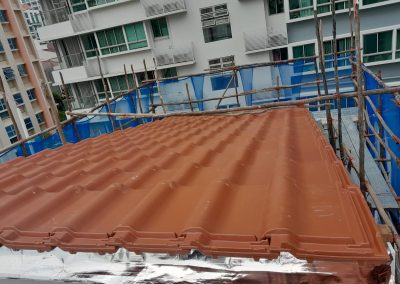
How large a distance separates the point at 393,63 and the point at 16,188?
17445 mm

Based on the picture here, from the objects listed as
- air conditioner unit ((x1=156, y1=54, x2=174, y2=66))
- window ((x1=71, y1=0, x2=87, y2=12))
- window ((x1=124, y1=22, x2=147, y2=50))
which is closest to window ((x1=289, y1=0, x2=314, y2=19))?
air conditioner unit ((x1=156, y1=54, x2=174, y2=66))

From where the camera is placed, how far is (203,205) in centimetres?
216

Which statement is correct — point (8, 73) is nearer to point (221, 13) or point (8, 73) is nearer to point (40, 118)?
point (40, 118)

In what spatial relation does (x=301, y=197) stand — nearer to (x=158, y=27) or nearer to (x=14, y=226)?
(x=14, y=226)

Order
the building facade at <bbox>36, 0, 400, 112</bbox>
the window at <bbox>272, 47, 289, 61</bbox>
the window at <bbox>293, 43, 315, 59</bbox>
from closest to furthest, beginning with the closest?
the building facade at <bbox>36, 0, 400, 112</bbox> < the window at <bbox>293, 43, 315, 59</bbox> < the window at <bbox>272, 47, 289, 61</bbox>

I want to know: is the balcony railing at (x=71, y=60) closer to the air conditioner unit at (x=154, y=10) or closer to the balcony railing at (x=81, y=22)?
the balcony railing at (x=81, y=22)

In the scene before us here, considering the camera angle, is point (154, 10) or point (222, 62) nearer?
point (154, 10)

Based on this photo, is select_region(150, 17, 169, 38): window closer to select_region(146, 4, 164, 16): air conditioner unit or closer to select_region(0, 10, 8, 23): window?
select_region(146, 4, 164, 16): air conditioner unit

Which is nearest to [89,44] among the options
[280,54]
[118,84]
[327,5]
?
[118,84]

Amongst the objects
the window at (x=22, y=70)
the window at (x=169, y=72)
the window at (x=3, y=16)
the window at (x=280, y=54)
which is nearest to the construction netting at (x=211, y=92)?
the window at (x=280, y=54)

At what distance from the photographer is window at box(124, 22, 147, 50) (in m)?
19.3

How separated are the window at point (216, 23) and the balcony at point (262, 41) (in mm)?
1604

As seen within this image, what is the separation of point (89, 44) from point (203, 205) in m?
21.4

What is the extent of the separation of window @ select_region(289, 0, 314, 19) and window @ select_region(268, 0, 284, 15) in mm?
944
